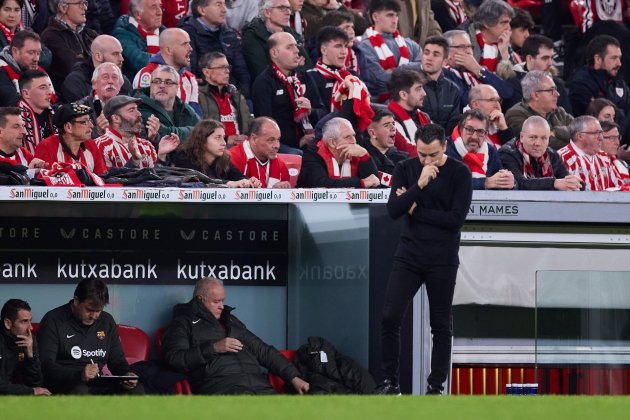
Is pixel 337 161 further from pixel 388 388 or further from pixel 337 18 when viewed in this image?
pixel 337 18

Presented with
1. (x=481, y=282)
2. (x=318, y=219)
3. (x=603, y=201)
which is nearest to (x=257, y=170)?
(x=318, y=219)

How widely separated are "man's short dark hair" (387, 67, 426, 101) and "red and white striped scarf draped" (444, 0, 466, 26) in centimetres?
358

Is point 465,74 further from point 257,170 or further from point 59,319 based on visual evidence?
point 59,319

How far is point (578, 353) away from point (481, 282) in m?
1.37

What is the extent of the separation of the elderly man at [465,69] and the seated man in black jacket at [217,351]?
472cm

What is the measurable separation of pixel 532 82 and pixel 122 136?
4.67 meters

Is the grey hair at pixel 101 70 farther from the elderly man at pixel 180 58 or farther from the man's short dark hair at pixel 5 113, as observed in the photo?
the man's short dark hair at pixel 5 113

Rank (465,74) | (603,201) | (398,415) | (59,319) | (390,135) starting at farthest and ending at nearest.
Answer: (465,74) < (390,135) < (603,201) < (59,319) < (398,415)

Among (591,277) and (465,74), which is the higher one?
(465,74)

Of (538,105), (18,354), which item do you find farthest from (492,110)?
(18,354)

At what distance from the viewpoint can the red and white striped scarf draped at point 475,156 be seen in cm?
1319

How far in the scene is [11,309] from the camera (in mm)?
11273

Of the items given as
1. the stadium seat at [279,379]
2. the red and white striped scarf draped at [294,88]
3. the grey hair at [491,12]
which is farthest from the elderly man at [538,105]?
the stadium seat at [279,379]

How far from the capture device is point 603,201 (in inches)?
488
